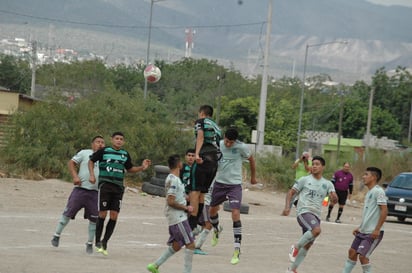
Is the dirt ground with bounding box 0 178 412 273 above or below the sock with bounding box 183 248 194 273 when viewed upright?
below

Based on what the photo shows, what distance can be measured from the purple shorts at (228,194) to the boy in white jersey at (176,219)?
2905 millimetres

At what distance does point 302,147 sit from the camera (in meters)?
82.9

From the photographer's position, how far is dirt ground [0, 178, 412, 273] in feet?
49.1

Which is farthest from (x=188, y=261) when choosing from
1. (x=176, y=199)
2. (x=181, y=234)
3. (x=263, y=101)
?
(x=263, y=101)

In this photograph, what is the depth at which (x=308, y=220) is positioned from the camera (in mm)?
15898

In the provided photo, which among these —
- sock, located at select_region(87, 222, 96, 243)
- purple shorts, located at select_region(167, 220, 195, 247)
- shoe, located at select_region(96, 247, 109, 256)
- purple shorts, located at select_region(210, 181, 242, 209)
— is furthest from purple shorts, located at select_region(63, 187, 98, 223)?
purple shorts, located at select_region(167, 220, 195, 247)

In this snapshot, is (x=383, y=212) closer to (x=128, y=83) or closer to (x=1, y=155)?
(x=1, y=155)

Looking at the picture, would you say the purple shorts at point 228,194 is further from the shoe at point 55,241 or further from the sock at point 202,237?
the shoe at point 55,241

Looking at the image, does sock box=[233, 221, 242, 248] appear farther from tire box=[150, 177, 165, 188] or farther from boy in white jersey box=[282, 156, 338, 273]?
tire box=[150, 177, 165, 188]

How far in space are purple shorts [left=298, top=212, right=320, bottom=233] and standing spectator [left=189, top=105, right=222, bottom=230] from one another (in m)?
1.47

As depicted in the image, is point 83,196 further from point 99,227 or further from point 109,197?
point 109,197

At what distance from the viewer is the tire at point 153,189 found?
32.2m

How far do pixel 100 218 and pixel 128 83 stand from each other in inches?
3431

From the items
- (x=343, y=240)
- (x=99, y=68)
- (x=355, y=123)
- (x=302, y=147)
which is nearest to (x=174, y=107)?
(x=302, y=147)
